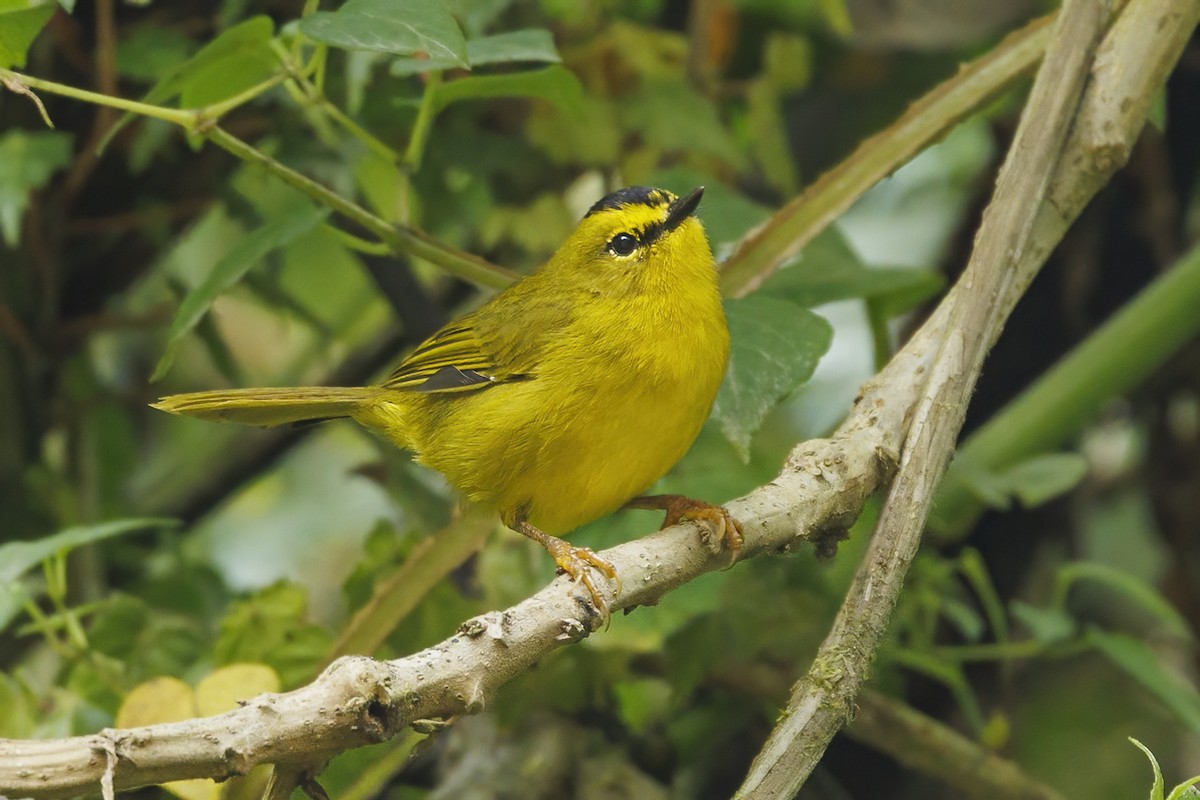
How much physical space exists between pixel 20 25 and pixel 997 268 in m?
1.22

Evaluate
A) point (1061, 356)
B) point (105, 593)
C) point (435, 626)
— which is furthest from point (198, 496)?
point (1061, 356)

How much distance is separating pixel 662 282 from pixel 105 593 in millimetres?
1402

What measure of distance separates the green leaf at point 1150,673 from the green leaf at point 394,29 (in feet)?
4.98

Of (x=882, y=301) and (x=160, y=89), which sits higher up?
(x=882, y=301)

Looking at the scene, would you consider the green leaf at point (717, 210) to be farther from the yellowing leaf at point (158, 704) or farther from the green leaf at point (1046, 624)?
the yellowing leaf at point (158, 704)

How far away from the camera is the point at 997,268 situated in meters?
1.55

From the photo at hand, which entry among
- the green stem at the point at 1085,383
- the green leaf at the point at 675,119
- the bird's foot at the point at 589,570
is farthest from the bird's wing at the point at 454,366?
the green stem at the point at 1085,383

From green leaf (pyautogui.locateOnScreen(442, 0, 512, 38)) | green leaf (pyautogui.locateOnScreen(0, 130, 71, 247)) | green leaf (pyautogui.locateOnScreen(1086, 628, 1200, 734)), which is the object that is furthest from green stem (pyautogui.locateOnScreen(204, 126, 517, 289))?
green leaf (pyautogui.locateOnScreen(1086, 628, 1200, 734))

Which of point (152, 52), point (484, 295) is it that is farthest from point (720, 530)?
point (484, 295)

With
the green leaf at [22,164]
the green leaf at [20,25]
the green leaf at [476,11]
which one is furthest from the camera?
the green leaf at [476,11]

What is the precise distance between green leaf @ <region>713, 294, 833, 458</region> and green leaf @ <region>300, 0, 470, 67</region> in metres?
0.61

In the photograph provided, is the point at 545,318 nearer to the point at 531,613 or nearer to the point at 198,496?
the point at 531,613

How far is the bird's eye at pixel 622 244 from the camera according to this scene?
205cm

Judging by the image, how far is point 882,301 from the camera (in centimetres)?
225
